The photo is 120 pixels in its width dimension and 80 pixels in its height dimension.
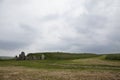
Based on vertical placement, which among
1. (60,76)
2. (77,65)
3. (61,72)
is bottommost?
(60,76)

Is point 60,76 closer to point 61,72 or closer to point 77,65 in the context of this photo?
point 61,72

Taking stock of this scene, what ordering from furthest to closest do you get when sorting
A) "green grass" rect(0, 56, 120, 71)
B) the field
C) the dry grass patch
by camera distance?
1. "green grass" rect(0, 56, 120, 71)
2. the field
3. the dry grass patch

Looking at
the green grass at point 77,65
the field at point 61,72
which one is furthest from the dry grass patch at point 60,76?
the green grass at point 77,65

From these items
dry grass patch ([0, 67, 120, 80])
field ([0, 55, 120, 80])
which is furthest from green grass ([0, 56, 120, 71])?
dry grass patch ([0, 67, 120, 80])

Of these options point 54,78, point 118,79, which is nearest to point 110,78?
point 118,79

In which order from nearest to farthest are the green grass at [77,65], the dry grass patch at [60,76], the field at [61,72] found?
the dry grass patch at [60,76] < the field at [61,72] < the green grass at [77,65]

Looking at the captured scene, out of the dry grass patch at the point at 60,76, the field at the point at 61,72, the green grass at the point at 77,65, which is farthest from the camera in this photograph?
the green grass at the point at 77,65

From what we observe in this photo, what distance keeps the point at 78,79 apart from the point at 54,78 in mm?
3500

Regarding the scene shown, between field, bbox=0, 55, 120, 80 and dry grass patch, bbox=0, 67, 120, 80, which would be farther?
A: field, bbox=0, 55, 120, 80

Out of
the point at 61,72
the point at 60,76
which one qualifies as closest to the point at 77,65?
the point at 61,72

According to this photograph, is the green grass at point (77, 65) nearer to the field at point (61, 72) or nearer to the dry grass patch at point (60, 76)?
the field at point (61, 72)

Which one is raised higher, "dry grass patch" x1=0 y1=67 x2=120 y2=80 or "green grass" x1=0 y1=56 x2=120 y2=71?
"green grass" x1=0 y1=56 x2=120 y2=71

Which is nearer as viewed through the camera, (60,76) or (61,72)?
(60,76)

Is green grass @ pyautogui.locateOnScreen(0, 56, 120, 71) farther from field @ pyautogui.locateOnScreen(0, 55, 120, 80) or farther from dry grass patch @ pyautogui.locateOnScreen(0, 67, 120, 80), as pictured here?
dry grass patch @ pyautogui.locateOnScreen(0, 67, 120, 80)
